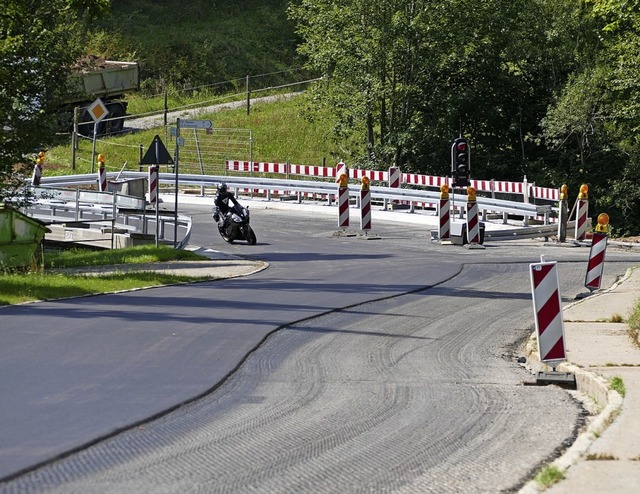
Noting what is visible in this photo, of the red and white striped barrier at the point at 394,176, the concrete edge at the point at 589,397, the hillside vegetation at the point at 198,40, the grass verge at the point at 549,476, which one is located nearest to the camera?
the grass verge at the point at 549,476

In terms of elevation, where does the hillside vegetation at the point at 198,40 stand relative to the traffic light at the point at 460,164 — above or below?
above

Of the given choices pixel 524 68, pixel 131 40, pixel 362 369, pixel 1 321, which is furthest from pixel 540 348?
pixel 131 40

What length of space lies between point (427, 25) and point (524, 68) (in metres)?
6.04

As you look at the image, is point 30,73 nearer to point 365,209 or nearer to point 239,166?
point 365,209

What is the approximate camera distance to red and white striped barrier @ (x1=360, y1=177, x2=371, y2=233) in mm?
29586

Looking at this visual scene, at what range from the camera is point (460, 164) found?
3112cm

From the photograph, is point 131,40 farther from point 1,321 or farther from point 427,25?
point 1,321

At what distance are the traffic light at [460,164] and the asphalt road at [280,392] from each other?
1160 cm

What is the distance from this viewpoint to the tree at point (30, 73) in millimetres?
22891

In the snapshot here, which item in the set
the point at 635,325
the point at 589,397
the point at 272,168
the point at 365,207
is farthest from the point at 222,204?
the point at 589,397

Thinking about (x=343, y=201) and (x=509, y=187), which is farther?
(x=509, y=187)

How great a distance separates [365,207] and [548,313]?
18.7 m

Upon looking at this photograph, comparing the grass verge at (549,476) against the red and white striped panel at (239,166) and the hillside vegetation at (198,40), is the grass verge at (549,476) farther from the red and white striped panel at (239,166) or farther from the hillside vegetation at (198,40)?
the hillside vegetation at (198,40)

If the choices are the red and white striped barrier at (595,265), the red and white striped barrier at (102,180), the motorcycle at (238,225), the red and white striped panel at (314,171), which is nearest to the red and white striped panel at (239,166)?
the red and white striped panel at (314,171)
